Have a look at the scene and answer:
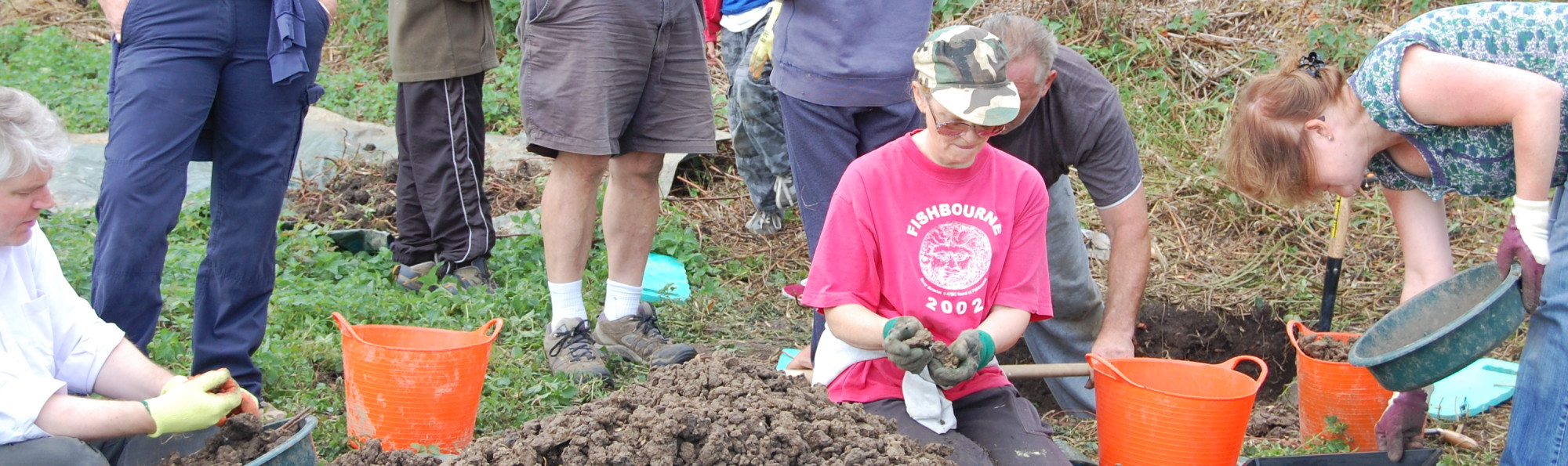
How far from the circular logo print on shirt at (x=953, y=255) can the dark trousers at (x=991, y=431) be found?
0.91ft

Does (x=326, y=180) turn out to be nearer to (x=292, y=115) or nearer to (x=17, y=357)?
(x=292, y=115)

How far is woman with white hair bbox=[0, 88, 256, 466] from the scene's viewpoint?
79.7 inches

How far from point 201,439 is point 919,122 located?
213cm

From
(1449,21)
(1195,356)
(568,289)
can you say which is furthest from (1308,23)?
(568,289)

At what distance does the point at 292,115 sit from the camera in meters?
3.24

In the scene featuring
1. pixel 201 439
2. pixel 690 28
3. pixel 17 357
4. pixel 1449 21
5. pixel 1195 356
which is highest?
pixel 1449 21

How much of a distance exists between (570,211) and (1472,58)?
240 cm

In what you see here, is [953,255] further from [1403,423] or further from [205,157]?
[205,157]

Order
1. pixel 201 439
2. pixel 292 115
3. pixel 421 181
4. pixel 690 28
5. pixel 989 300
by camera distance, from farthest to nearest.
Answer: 1. pixel 421 181
2. pixel 690 28
3. pixel 292 115
4. pixel 989 300
5. pixel 201 439

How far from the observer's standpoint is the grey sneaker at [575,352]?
3.45 meters

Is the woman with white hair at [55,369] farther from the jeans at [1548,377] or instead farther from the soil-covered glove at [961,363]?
the jeans at [1548,377]

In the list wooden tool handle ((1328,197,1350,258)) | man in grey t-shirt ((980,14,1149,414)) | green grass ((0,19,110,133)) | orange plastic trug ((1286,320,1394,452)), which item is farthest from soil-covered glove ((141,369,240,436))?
green grass ((0,19,110,133))

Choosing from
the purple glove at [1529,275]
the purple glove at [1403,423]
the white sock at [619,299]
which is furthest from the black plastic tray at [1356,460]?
the white sock at [619,299]

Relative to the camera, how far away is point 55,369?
7.62 feet
